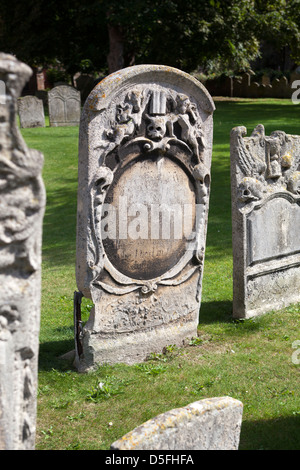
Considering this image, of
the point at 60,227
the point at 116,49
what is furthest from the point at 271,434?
the point at 116,49

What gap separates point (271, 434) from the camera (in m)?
4.43

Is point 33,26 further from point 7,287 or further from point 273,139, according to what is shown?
point 7,287

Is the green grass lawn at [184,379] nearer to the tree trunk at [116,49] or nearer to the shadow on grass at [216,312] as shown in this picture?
the shadow on grass at [216,312]

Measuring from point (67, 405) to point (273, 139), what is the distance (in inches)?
146

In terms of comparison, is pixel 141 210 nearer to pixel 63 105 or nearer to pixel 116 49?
pixel 63 105

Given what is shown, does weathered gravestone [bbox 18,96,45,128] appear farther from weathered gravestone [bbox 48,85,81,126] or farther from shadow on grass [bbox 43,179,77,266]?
shadow on grass [bbox 43,179,77,266]

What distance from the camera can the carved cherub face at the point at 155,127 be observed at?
5.40 metres

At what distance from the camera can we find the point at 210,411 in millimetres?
3025

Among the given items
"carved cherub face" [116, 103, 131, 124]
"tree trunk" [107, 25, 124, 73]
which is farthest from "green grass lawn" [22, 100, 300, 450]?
"tree trunk" [107, 25, 124, 73]

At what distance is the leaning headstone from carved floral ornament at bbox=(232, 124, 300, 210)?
3528 millimetres

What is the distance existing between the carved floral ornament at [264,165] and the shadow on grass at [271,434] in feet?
8.21

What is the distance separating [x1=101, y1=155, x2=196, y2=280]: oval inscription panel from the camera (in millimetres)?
5395

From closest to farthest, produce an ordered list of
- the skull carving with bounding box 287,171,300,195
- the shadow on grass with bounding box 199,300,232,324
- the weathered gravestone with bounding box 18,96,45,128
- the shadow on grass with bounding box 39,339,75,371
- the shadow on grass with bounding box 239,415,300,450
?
the shadow on grass with bounding box 239,415,300,450
the shadow on grass with bounding box 39,339,75,371
the shadow on grass with bounding box 199,300,232,324
the skull carving with bounding box 287,171,300,195
the weathered gravestone with bounding box 18,96,45,128
